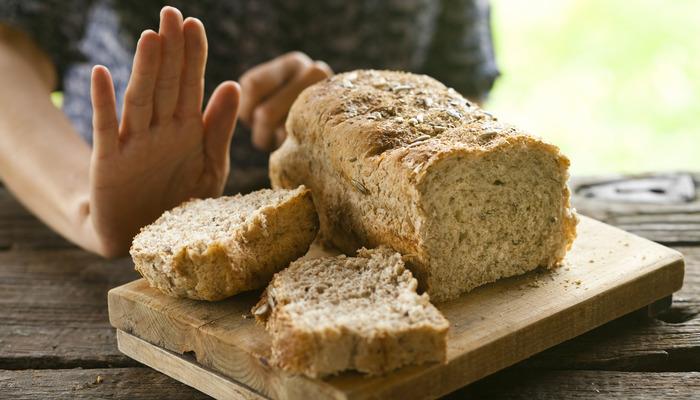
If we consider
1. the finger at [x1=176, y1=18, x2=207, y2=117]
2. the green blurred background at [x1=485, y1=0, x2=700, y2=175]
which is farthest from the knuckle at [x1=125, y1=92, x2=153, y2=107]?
the green blurred background at [x1=485, y1=0, x2=700, y2=175]

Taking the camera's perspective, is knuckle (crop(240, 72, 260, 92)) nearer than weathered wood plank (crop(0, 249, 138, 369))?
No

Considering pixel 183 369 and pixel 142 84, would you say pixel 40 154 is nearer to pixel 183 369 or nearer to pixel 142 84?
pixel 142 84

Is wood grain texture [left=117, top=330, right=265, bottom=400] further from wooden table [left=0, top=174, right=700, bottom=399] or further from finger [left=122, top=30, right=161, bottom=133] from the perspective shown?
finger [left=122, top=30, right=161, bottom=133]

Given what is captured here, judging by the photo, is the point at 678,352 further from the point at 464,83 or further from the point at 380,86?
the point at 464,83

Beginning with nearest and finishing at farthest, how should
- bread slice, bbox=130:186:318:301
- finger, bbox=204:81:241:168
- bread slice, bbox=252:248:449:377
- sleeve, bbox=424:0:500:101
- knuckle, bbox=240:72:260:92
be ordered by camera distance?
bread slice, bbox=252:248:449:377
bread slice, bbox=130:186:318:301
finger, bbox=204:81:241:168
knuckle, bbox=240:72:260:92
sleeve, bbox=424:0:500:101

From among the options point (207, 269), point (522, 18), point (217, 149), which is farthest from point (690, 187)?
point (522, 18)

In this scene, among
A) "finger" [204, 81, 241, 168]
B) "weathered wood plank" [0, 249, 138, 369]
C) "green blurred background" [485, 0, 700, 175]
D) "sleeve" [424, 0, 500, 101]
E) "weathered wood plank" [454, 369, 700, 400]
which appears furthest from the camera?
"green blurred background" [485, 0, 700, 175]

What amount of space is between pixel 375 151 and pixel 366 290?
0.45m

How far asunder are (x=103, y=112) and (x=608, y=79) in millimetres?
4843

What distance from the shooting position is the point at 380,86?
2545 millimetres

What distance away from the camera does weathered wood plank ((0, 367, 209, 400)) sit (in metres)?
1.96

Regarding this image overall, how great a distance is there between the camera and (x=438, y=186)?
2.03 metres

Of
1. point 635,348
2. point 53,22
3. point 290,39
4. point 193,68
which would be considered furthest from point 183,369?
point 290,39

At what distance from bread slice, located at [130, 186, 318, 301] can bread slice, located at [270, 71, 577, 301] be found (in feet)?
0.60
